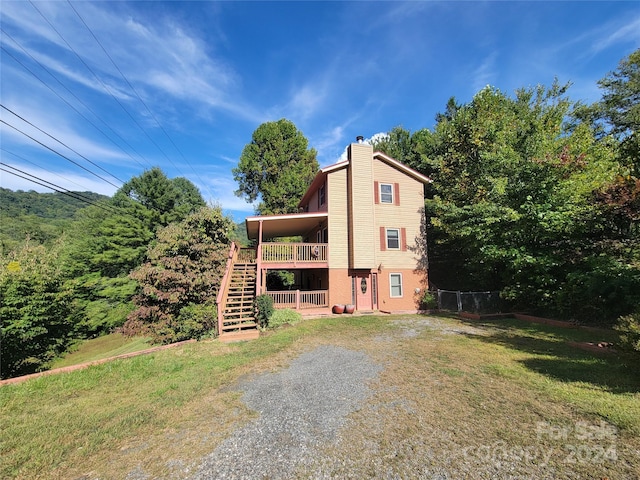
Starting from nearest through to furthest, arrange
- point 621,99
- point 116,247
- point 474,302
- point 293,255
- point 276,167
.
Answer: point 474,302
point 293,255
point 621,99
point 116,247
point 276,167

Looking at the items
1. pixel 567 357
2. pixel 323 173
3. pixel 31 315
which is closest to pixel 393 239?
pixel 323 173

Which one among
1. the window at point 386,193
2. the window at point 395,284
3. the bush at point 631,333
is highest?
the window at point 386,193

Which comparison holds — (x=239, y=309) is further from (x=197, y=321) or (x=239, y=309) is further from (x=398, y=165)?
(x=398, y=165)

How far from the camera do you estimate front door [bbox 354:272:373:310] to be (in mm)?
15180

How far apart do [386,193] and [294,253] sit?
20.5ft

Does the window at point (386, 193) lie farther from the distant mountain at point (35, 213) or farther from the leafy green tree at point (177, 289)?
the distant mountain at point (35, 213)

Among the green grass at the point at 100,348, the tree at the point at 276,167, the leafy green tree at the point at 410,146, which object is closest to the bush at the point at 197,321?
the green grass at the point at 100,348

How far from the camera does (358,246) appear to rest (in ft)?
48.8

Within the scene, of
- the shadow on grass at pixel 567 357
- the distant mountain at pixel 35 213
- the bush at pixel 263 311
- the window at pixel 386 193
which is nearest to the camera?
the shadow on grass at pixel 567 357

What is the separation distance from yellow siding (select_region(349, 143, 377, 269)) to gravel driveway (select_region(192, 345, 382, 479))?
305 inches

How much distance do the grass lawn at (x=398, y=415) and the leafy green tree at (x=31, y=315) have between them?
8144mm

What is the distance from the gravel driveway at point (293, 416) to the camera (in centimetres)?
344

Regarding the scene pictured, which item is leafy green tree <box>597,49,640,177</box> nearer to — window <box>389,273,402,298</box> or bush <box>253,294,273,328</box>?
window <box>389,273,402,298</box>

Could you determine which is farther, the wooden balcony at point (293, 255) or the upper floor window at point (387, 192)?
the upper floor window at point (387, 192)
